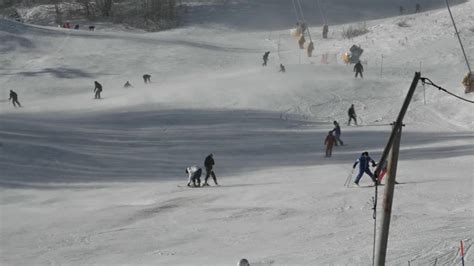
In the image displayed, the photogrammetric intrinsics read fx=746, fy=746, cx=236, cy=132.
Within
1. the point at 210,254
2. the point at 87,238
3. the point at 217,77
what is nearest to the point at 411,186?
the point at 210,254

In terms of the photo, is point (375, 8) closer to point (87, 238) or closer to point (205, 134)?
point (205, 134)

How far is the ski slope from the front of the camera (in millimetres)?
17328

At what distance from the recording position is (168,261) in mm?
16062

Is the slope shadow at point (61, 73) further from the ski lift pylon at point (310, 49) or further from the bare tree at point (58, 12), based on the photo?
the bare tree at point (58, 12)

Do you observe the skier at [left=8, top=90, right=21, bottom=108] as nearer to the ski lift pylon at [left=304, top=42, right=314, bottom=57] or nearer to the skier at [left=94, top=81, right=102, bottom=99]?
the skier at [left=94, top=81, right=102, bottom=99]

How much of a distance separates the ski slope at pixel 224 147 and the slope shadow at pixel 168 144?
4.7 inches

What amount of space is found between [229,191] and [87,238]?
613 cm

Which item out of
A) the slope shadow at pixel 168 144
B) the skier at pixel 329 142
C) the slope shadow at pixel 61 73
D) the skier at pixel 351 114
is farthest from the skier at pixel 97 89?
the skier at pixel 329 142

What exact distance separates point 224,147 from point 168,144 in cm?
258

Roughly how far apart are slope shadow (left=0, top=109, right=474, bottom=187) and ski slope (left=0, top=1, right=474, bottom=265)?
119 millimetres

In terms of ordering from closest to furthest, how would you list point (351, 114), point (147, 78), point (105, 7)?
1. point (351, 114)
2. point (147, 78)
3. point (105, 7)

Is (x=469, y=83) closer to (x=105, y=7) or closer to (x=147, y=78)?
(x=147, y=78)

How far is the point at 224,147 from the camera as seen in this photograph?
3186 centimetres

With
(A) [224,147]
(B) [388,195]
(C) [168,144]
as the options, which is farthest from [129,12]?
(B) [388,195]
